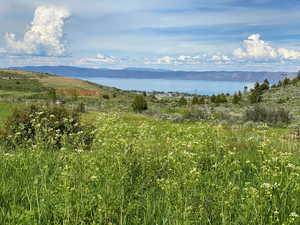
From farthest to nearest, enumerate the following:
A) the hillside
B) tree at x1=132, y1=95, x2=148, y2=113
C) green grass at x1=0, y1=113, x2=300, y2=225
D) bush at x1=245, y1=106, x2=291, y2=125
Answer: the hillside < tree at x1=132, y1=95, x2=148, y2=113 < bush at x1=245, y1=106, x2=291, y2=125 < green grass at x1=0, y1=113, x2=300, y2=225

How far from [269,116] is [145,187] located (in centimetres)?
2726

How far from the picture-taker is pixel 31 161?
5.98 m

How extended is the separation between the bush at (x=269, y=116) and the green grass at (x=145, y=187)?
78.2ft

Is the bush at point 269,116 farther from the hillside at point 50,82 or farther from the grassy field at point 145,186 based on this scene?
the hillside at point 50,82

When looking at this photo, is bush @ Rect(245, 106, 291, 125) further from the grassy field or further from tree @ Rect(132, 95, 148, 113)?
the grassy field

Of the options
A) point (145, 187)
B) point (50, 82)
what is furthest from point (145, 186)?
point (50, 82)

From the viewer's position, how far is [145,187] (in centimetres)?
516

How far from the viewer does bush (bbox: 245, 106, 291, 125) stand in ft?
97.3

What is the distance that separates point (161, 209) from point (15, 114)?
819cm

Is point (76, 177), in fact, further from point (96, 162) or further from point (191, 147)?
point (191, 147)

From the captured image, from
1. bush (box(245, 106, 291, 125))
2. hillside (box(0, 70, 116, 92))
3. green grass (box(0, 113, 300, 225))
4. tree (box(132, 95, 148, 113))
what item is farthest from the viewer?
hillside (box(0, 70, 116, 92))

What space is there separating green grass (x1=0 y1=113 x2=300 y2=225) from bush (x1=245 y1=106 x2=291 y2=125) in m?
23.8

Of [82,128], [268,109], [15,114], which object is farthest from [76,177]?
[268,109]

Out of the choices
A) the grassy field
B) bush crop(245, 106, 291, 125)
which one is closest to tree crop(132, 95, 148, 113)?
bush crop(245, 106, 291, 125)
